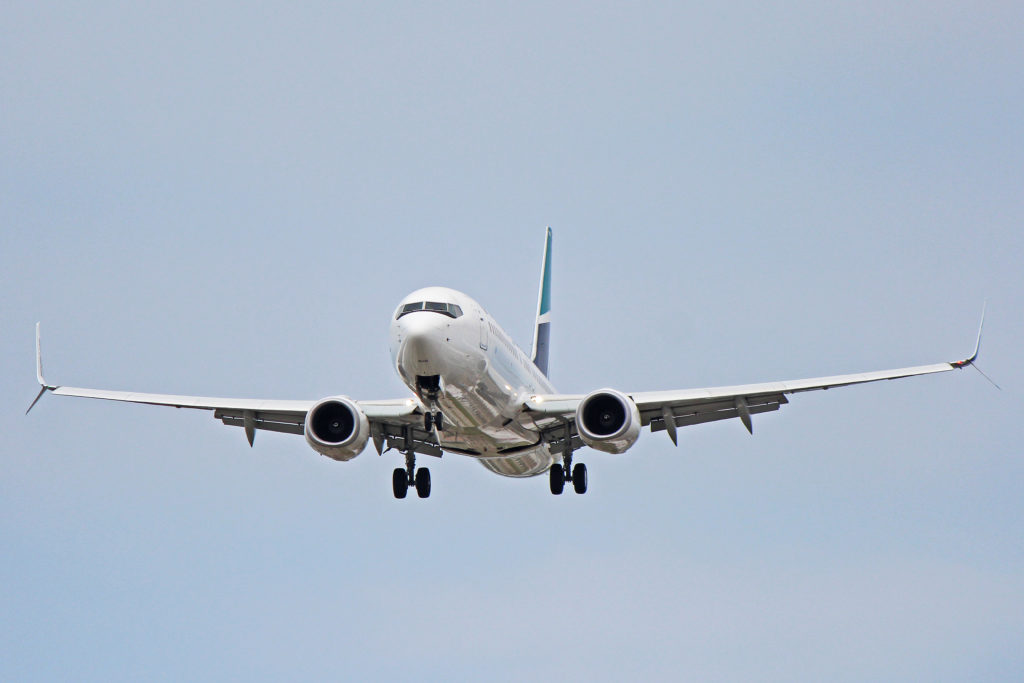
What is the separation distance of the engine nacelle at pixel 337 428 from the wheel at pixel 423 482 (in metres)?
3.79

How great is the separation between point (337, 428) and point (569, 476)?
7.69 meters

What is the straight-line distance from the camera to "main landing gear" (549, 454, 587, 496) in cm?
4131

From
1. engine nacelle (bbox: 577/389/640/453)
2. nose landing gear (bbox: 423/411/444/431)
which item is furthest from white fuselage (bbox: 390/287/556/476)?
engine nacelle (bbox: 577/389/640/453)

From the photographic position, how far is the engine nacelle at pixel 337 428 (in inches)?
1435

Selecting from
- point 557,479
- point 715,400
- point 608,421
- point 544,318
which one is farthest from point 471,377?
point 544,318

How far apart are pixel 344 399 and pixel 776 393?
1070 centimetres

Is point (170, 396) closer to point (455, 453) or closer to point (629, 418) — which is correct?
point (455, 453)

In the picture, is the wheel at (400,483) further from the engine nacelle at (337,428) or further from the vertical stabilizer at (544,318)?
the vertical stabilizer at (544,318)

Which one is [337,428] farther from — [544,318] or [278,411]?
[544,318]

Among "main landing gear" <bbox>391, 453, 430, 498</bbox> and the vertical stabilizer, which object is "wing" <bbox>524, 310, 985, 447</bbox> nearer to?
"main landing gear" <bbox>391, 453, 430, 498</bbox>

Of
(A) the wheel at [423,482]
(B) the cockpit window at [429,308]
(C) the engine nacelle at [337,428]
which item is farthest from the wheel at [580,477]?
(B) the cockpit window at [429,308]

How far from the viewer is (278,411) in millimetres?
39000

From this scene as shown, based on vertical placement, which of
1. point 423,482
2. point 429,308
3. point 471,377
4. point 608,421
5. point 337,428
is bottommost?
point 423,482

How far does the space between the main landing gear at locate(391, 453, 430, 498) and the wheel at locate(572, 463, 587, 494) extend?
421 centimetres
